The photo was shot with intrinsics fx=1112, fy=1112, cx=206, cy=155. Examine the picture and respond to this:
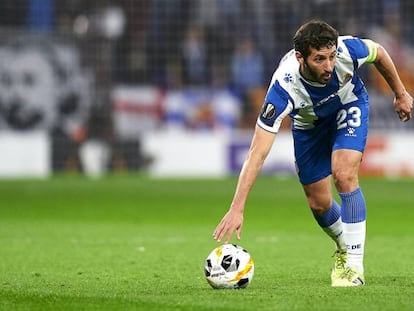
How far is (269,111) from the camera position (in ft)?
24.3

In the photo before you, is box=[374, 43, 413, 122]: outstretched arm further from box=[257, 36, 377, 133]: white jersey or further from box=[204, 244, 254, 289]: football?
box=[204, 244, 254, 289]: football

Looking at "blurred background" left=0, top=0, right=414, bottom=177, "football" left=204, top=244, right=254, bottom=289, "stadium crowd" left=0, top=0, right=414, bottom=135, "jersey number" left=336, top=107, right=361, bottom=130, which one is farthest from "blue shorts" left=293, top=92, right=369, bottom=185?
"stadium crowd" left=0, top=0, right=414, bottom=135

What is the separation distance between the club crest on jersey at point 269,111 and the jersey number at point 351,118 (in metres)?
0.62

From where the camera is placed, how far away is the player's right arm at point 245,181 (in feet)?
22.7

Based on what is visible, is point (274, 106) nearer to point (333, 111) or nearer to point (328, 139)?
point (333, 111)

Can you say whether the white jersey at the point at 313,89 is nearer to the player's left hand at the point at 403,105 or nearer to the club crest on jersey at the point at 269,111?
the club crest on jersey at the point at 269,111

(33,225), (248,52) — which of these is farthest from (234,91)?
(33,225)

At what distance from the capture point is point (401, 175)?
22516 millimetres

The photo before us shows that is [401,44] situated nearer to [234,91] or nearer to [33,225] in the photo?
[234,91]

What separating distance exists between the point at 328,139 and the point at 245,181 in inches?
46.0

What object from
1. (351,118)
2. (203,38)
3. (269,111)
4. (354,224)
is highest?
(269,111)

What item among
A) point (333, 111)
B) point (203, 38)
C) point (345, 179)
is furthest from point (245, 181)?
point (203, 38)

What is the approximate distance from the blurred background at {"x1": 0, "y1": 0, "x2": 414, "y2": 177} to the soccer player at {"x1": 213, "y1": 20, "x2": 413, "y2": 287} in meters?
14.8

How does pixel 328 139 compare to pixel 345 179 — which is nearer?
pixel 345 179
